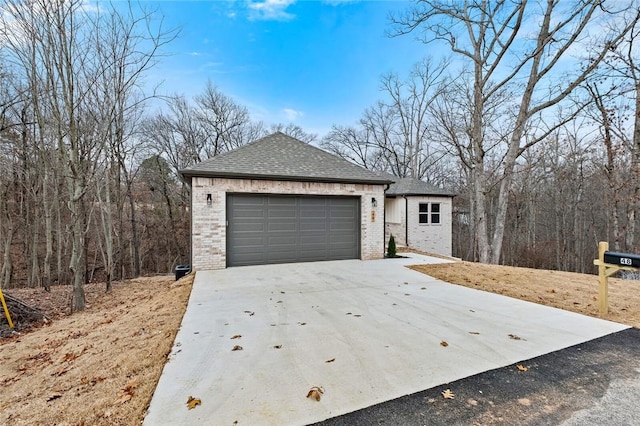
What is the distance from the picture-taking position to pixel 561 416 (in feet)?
6.93

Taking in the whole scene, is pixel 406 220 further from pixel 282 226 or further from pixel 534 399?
pixel 534 399

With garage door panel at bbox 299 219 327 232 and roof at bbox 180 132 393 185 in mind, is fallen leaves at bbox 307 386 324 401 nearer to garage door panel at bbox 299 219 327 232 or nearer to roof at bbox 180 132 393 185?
roof at bbox 180 132 393 185

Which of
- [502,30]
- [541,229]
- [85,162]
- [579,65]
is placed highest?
[502,30]

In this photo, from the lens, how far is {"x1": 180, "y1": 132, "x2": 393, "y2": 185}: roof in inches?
320

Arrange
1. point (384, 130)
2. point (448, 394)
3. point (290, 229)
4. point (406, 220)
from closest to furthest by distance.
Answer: point (448, 394)
point (290, 229)
point (406, 220)
point (384, 130)

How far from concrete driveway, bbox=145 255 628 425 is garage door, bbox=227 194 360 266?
2525 mm

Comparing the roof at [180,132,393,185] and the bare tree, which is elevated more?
the bare tree

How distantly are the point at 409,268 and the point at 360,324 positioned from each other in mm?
4722

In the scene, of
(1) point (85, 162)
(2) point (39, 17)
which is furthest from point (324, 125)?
(2) point (39, 17)

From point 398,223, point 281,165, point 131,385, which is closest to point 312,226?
point 281,165

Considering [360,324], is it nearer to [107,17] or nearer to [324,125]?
[107,17]

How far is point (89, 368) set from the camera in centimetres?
307

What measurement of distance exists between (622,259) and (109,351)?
22.2 ft

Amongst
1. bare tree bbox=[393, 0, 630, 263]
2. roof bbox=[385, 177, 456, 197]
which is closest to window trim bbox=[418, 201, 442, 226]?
roof bbox=[385, 177, 456, 197]
